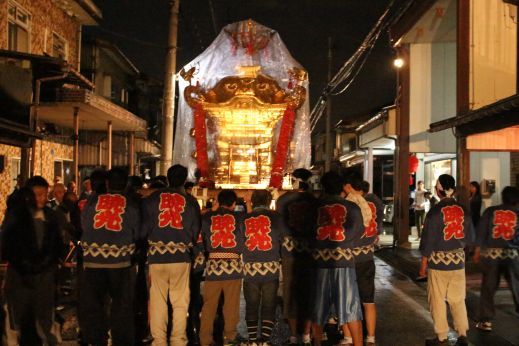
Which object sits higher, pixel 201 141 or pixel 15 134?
pixel 201 141

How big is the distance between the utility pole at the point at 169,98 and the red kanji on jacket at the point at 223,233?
6.74 m

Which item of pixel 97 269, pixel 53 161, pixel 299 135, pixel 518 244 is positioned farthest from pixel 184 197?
pixel 53 161

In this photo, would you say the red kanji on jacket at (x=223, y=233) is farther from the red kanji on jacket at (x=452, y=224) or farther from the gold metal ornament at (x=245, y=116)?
the gold metal ornament at (x=245, y=116)

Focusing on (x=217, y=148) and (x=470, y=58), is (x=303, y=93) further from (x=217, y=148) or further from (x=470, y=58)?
(x=470, y=58)

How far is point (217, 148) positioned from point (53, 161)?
6131 millimetres

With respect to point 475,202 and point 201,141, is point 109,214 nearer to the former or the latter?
point 201,141

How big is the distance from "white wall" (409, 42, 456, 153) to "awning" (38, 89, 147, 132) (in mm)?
9244

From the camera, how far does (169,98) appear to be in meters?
12.5

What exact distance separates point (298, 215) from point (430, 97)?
1117cm

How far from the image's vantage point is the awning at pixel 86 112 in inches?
494

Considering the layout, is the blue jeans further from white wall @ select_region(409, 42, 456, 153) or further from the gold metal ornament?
white wall @ select_region(409, 42, 456, 153)

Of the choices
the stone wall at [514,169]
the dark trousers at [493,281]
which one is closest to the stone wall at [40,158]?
the dark trousers at [493,281]

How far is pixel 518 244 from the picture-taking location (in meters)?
7.27

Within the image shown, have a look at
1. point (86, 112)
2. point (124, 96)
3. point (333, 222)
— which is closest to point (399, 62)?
point (86, 112)
